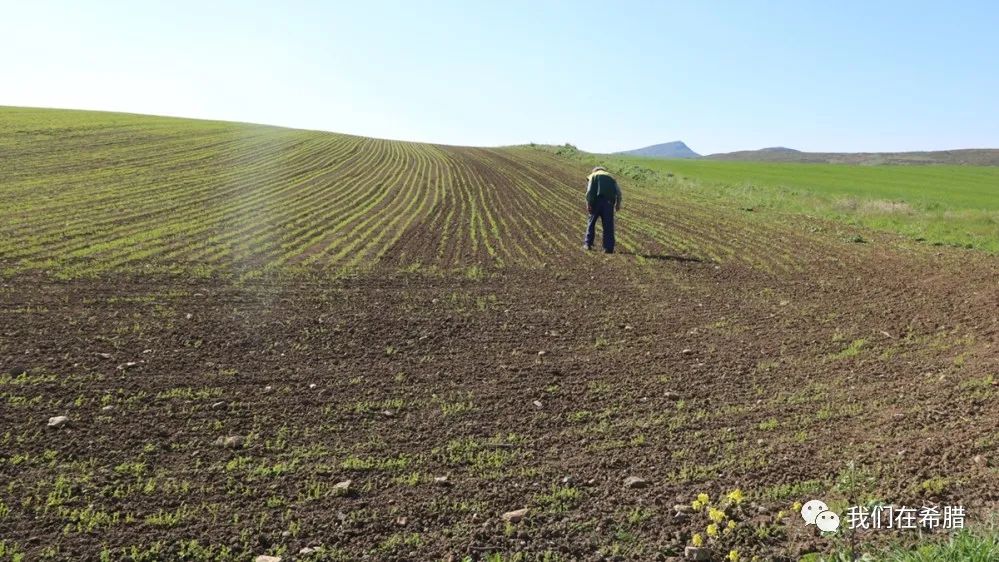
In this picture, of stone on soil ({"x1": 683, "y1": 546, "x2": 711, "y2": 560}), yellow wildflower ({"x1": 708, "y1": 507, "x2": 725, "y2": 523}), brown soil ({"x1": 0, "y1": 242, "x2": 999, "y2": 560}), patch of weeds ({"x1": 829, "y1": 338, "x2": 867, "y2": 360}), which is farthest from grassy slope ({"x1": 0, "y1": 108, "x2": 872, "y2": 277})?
stone on soil ({"x1": 683, "y1": 546, "x2": 711, "y2": 560})

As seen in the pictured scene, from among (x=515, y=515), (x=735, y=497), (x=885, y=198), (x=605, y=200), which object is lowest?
(x=515, y=515)

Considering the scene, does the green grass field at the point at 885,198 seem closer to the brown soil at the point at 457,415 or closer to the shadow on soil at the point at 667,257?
the shadow on soil at the point at 667,257

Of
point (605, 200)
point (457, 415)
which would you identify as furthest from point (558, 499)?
point (605, 200)

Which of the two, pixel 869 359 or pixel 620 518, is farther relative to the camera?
pixel 869 359

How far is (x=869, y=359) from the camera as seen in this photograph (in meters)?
6.95

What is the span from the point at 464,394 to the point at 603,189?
8549 mm

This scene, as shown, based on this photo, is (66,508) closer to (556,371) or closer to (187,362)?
(187,362)

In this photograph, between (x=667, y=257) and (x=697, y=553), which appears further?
(x=667, y=257)

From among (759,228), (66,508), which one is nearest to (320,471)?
(66,508)

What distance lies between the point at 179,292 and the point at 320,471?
568 cm

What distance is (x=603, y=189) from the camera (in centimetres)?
1362

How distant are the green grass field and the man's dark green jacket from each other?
8.50 m

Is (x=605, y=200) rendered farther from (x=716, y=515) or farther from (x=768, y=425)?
(x=716, y=515)

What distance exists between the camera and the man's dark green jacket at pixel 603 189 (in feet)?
44.7
